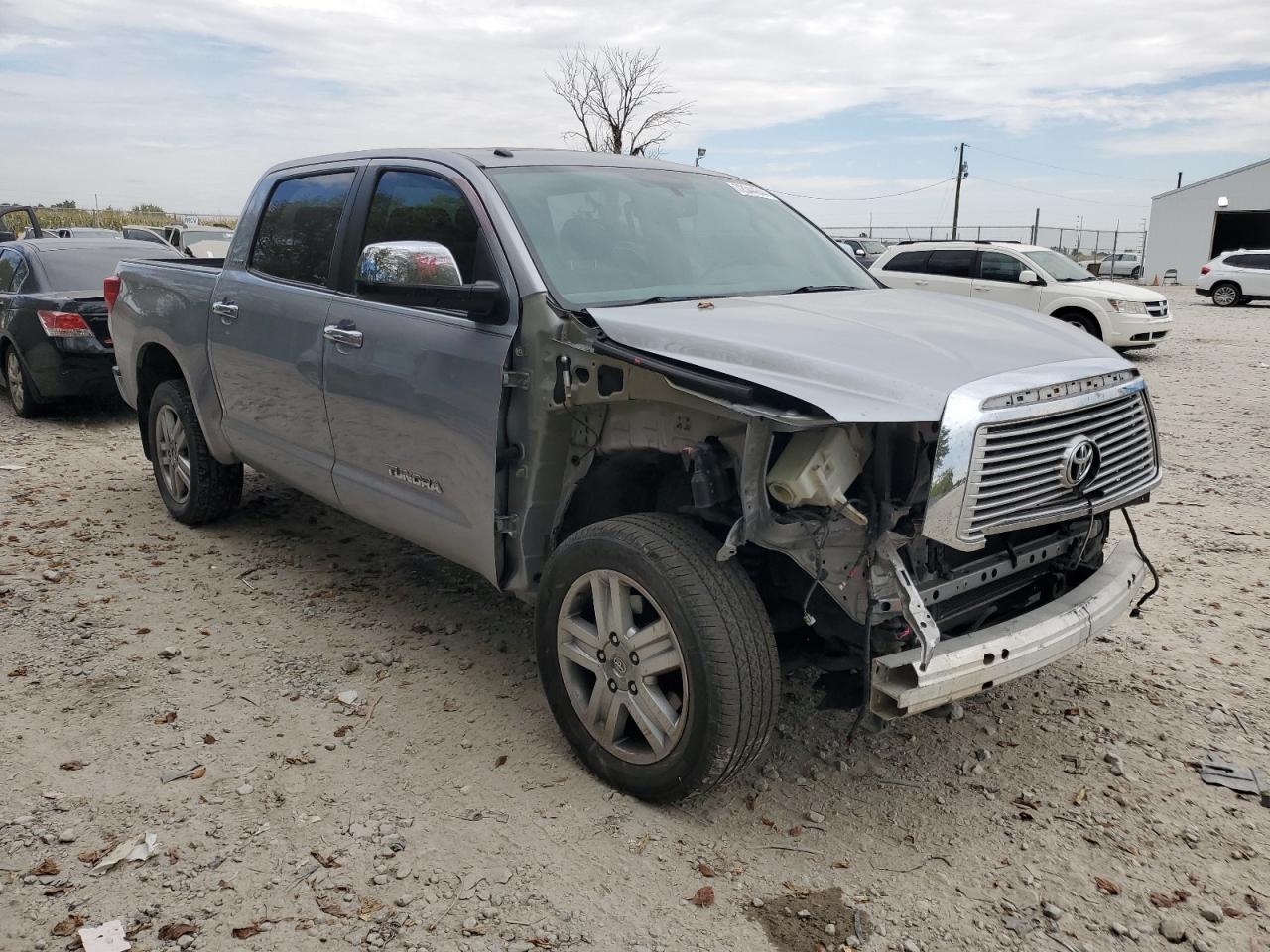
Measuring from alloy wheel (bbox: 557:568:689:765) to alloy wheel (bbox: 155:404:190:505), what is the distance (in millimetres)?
3326

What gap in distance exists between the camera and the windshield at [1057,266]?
1499cm

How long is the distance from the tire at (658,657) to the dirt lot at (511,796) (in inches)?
7.6

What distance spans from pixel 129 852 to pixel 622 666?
1518 millimetres

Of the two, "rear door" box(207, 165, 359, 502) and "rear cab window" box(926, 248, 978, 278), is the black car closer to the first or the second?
"rear door" box(207, 165, 359, 502)

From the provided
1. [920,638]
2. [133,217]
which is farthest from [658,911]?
[133,217]

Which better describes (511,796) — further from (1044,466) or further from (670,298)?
(1044,466)

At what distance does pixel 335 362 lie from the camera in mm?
4129

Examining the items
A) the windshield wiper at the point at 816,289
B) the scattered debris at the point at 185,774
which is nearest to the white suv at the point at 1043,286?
the windshield wiper at the point at 816,289

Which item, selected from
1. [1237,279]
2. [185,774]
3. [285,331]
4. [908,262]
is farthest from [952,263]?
[1237,279]

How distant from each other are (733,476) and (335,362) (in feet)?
6.36

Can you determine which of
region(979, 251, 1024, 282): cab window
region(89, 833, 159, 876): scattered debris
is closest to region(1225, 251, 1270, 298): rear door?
region(979, 251, 1024, 282): cab window

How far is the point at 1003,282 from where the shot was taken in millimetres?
15016

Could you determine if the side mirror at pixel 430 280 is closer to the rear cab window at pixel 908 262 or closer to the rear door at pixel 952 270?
the rear door at pixel 952 270

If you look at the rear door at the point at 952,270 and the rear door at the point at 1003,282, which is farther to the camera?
the rear door at the point at 952,270
